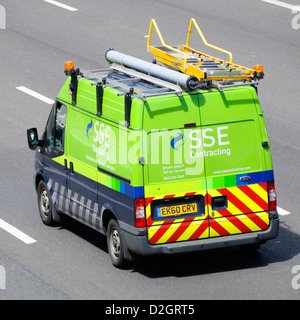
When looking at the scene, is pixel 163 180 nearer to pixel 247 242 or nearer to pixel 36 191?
pixel 247 242

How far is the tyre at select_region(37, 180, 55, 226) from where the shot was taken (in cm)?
1480

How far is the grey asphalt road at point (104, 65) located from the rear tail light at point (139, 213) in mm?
758

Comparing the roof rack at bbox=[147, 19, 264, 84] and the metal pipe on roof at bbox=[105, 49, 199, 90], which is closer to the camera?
the metal pipe on roof at bbox=[105, 49, 199, 90]

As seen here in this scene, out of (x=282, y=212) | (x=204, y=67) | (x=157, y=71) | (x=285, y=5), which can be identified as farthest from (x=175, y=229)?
(x=285, y=5)

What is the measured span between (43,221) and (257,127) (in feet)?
12.7

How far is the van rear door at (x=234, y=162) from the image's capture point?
41.4 ft

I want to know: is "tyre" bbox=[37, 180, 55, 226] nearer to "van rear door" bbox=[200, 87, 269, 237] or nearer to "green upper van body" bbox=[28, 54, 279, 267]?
"green upper van body" bbox=[28, 54, 279, 267]

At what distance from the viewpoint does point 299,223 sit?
14.7 meters

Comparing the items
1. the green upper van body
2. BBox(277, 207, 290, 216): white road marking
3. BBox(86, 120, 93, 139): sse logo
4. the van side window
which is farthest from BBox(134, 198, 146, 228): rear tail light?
BBox(277, 207, 290, 216): white road marking

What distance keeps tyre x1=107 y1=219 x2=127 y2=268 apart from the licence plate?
68 cm

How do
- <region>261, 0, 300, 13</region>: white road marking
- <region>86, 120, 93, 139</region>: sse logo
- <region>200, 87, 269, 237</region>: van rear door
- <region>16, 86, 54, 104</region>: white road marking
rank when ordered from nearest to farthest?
1. <region>200, 87, 269, 237</region>: van rear door
2. <region>86, 120, 93, 139</region>: sse logo
3. <region>16, 86, 54, 104</region>: white road marking
4. <region>261, 0, 300, 13</region>: white road marking

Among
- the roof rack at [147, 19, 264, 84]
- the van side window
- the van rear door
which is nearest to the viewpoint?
the van rear door

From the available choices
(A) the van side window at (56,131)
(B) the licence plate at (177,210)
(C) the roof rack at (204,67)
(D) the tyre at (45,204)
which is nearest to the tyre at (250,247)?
(B) the licence plate at (177,210)

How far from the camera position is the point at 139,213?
40.8ft
